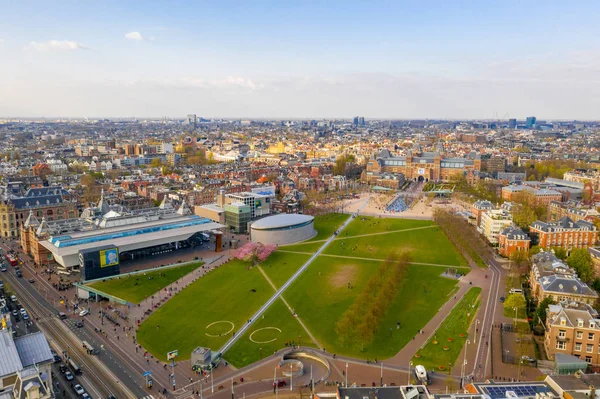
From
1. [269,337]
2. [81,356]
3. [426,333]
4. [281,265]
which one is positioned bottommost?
[81,356]

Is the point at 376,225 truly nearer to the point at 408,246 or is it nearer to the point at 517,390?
the point at 408,246

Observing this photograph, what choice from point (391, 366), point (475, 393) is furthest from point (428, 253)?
point (475, 393)

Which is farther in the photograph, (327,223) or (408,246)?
(327,223)

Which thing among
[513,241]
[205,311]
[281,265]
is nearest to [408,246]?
[513,241]

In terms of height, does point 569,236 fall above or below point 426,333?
above

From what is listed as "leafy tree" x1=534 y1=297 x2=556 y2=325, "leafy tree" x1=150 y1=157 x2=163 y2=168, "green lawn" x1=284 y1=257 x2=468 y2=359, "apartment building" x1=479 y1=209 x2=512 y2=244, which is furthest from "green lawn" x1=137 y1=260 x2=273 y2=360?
"leafy tree" x1=150 y1=157 x2=163 y2=168

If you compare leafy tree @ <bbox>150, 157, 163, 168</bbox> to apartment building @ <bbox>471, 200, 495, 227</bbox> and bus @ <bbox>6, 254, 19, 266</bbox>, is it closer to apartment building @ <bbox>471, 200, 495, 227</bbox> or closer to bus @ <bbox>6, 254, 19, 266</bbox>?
bus @ <bbox>6, 254, 19, 266</bbox>
